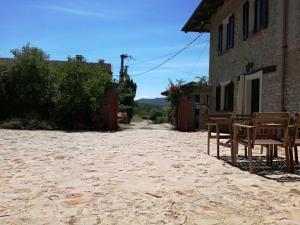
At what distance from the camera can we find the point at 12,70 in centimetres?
1903

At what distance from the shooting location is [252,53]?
1446 cm

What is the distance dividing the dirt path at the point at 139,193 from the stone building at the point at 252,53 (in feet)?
16.9

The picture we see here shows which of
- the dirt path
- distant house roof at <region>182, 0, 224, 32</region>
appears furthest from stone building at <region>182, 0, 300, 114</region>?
the dirt path

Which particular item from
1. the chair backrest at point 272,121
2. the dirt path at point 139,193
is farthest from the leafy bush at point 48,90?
the chair backrest at point 272,121

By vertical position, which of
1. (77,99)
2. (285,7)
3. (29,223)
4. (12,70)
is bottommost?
(29,223)

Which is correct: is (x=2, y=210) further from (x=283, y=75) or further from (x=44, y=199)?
(x=283, y=75)

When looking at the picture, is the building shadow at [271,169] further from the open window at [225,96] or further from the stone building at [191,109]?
the stone building at [191,109]

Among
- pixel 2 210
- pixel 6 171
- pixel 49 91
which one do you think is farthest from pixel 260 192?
pixel 49 91

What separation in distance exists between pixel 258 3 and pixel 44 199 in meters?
11.6

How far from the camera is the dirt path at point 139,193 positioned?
4.03 metres

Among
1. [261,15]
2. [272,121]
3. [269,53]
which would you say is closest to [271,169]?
[272,121]

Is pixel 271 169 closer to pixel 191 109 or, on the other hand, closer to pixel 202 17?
pixel 191 109

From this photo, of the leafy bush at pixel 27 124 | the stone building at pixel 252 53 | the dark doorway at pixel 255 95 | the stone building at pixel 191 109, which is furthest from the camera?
the stone building at pixel 191 109

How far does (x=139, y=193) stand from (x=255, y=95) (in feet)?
33.8
